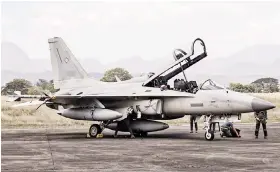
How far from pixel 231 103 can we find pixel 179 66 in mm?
3078

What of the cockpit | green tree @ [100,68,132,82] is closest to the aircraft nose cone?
the cockpit

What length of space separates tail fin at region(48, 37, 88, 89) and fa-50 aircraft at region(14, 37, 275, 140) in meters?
1.31

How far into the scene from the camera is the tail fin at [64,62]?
22.5 metres

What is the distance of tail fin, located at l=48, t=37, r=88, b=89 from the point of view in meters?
22.5

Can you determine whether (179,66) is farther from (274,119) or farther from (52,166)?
(274,119)

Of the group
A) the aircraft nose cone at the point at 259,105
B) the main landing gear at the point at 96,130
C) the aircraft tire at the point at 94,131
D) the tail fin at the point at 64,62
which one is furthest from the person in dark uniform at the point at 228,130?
the tail fin at the point at 64,62

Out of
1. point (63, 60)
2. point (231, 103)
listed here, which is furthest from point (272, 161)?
point (63, 60)

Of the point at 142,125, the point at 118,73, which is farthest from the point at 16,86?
the point at 142,125

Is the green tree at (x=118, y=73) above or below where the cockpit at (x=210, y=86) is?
above

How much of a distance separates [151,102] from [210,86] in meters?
2.32

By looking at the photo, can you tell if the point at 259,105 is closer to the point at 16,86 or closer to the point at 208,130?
the point at 208,130

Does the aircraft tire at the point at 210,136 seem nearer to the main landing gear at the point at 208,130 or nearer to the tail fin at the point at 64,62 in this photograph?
the main landing gear at the point at 208,130

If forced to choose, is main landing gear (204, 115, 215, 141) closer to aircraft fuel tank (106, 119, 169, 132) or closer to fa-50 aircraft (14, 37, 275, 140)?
fa-50 aircraft (14, 37, 275, 140)

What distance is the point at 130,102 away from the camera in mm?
19781
